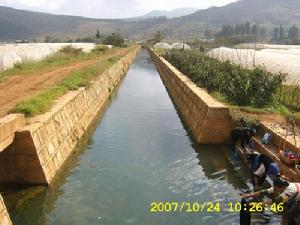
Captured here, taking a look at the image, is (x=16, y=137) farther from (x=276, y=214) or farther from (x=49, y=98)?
(x=276, y=214)

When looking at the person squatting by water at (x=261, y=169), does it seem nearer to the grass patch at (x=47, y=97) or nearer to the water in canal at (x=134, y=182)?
the water in canal at (x=134, y=182)

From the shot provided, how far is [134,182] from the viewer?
1205cm

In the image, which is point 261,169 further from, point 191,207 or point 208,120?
point 208,120

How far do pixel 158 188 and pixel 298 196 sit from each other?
194 inches

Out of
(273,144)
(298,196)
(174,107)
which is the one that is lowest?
(174,107)

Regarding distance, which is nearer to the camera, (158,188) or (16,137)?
(16,137)

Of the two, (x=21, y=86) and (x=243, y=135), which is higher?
(x=21, y=86)


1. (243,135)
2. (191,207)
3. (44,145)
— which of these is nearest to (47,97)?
(44,145)

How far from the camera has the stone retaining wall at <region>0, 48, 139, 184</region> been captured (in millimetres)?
10844

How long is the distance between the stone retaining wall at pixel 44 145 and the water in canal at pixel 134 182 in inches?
17.7

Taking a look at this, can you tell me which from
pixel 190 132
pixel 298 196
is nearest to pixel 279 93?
pixel 190 132

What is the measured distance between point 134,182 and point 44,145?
2906 mm

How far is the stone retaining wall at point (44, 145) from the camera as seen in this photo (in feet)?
35.6

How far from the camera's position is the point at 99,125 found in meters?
19.8
